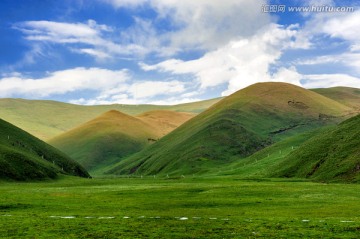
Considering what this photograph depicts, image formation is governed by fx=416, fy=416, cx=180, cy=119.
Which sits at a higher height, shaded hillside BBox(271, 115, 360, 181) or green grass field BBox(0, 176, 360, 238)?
shaded hillside BBox(271, 115, 360, 181)

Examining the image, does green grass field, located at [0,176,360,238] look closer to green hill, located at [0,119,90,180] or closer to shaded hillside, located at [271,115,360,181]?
shaded hillside, located at [271,115,360,181]

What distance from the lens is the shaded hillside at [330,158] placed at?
99.1 meters

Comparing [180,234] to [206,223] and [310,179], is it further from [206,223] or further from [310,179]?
[310,179]

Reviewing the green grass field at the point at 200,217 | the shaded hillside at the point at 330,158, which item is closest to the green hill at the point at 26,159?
the green grass field at the point at 200,217

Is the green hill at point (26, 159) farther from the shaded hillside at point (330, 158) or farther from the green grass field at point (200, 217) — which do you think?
the shaded hillside at point (330, 158)

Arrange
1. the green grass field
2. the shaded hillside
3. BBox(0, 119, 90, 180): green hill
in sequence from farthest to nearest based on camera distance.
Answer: BBox(0, 119, 90, 180): green hill → the shaded hillside → the green grass field

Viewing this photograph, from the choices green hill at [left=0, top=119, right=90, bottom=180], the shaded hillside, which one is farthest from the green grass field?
green hill at [left=0, top=119, right=90, bottom=180]

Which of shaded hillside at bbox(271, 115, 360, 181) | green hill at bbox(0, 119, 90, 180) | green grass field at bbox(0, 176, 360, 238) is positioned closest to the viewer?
green grass field at bbox(0, 176, 360, 238)

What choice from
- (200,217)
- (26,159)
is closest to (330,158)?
(200,217)

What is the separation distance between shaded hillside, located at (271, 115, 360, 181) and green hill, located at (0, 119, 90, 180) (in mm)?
77732

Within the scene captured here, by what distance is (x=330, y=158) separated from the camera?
110 meters

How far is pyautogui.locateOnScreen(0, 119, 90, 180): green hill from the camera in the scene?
130500mm

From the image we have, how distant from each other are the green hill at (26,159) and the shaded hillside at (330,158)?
7773 cm

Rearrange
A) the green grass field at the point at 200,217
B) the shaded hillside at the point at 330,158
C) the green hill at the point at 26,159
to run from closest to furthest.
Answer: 1. the green grass field at the point at 200,217
2. the shaded hillside at the point at 330,158
3. the green hill at the point at 26,159
